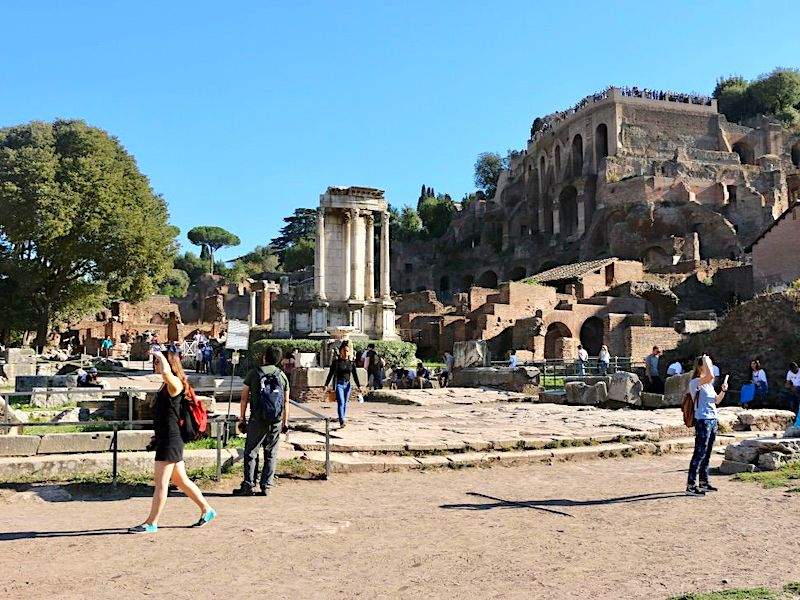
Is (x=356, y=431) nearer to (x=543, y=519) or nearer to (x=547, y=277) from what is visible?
(x=543, y=519)

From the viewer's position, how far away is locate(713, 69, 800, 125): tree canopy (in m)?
85.3

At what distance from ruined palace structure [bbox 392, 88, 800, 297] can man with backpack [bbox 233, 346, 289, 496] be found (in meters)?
46.0

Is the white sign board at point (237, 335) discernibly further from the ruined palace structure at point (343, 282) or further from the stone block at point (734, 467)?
the ruined palace structure at point (343, 282)

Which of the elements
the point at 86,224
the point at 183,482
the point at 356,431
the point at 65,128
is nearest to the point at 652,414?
the point at 356,431

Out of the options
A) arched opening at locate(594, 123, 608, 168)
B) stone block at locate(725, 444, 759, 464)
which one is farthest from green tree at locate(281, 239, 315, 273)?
stone block at locate(725, 444, 759, 464)

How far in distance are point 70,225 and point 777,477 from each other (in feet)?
103

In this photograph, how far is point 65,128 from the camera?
1403 inches

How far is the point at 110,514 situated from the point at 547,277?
43.2 m

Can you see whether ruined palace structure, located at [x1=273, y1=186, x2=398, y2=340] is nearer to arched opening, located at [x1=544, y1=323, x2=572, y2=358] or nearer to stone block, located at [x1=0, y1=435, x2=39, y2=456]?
arched opening, located at [x1=544, y1=323, x2=572, y2=358]

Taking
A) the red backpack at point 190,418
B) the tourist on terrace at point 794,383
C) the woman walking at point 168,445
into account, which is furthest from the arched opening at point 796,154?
the woman walking at point 168,445

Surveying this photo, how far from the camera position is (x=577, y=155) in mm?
73438

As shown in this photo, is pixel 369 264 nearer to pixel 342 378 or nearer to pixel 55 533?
pixel 342 378

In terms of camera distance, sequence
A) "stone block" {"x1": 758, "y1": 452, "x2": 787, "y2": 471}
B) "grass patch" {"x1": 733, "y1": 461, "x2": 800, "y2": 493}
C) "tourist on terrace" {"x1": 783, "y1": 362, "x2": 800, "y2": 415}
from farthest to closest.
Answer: "tourist on terrace" {"x1": 783, "y1": 362, "x2": 800, "y2": 415} → "stone block" {"x1": 758, "y1": 452, "x2": 787, "y2": 471} → "grass patch" {"x1": 733, "y1": 461, "x2": 800, "y2": 493}

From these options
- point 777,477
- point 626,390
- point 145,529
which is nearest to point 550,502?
point 777,477
